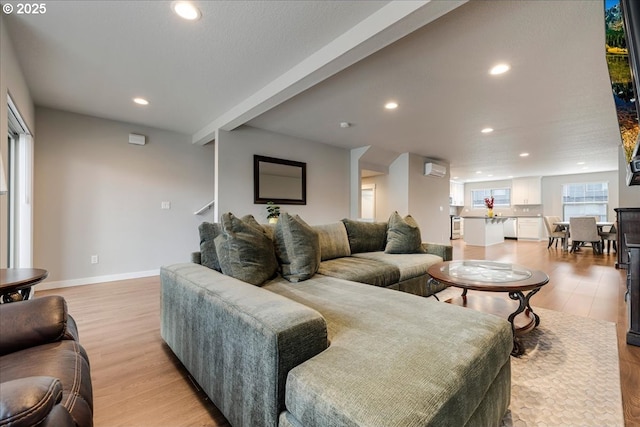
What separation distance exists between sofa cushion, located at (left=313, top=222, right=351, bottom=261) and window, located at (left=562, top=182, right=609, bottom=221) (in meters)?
9.98

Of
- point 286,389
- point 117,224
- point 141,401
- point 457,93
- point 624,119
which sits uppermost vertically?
point 457,93

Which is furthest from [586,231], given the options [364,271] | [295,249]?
[295,249]

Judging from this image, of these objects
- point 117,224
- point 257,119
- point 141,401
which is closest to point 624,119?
point 141,401

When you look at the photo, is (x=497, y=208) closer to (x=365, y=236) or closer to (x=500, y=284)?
(x=365, y=236)

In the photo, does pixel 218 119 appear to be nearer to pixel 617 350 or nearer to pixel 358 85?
pixel 358 85

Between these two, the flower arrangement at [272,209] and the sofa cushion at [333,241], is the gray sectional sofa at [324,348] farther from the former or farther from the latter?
the flower arrangement at [272,209]

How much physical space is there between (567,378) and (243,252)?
206cm

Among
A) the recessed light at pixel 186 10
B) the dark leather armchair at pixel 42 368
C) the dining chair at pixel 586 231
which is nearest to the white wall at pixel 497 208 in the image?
the dining chair at pixel 586 231

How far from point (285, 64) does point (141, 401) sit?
104 inches

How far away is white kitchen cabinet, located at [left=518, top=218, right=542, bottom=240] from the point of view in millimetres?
9398

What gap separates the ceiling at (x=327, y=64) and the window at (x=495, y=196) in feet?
22.3

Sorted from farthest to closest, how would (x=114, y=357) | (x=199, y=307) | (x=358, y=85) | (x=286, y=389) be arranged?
(x=358, y=85)
(x=114, y=357)
(x=199, y=307)
(x=286, y=389)

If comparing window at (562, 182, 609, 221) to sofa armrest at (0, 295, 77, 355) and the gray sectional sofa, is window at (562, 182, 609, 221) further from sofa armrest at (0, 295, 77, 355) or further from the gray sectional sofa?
sofa armrest at (0, 295, 77, 355)

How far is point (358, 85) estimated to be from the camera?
287 cm
